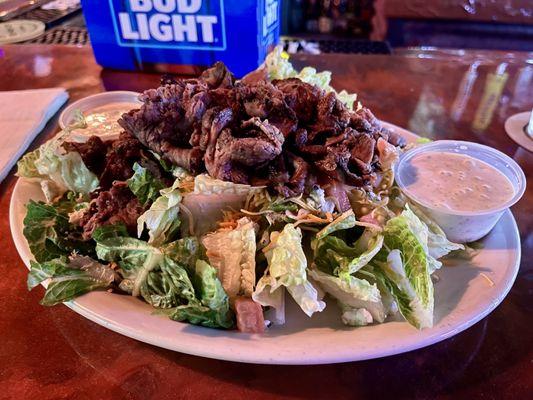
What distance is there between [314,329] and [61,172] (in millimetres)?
1175

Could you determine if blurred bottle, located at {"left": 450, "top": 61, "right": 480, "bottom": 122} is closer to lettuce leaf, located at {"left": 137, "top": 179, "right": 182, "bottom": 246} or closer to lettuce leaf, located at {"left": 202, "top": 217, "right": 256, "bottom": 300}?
lettuce leaf, located at {"left": 202, "top": 217, "right": 256, "bottom": 300}

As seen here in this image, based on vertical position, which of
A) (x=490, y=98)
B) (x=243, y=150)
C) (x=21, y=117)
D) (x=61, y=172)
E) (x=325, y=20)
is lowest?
(x=325, y=20)

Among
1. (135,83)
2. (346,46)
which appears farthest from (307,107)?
(346,46)

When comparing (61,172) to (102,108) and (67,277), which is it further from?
(102,108)

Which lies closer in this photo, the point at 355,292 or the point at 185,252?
the point at 355,292

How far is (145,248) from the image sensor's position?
1.48m

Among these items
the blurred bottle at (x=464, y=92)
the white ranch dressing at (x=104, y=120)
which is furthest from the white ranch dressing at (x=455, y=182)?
the white ranch dressing at (x=104, y=120)

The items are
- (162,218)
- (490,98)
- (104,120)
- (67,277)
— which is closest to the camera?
(67,277)

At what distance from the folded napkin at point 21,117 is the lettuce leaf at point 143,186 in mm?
1011

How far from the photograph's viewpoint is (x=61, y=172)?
179 cm

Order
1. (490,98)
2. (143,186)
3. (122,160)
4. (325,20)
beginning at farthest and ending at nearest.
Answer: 1. (325,20)
2. (490,98)
3. (122,160)
4. (143,186)

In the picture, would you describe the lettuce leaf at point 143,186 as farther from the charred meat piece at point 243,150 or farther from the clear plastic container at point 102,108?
the clear plastic container at point 102,108

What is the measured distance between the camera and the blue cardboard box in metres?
2.90

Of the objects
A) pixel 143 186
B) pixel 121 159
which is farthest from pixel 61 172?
pixel 143 186
